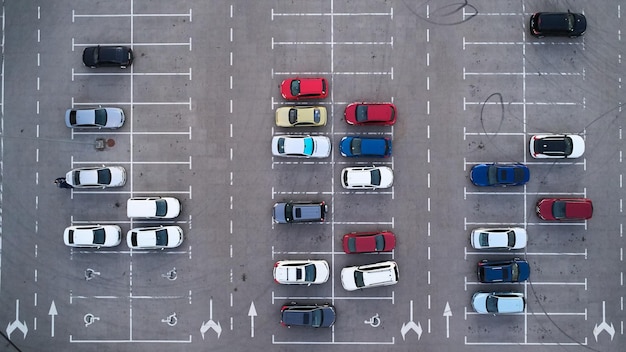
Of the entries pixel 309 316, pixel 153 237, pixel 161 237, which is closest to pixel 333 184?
pixel 309 316

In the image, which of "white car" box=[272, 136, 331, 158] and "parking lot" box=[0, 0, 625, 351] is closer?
"white car" box=[272, 136, 331, 158]

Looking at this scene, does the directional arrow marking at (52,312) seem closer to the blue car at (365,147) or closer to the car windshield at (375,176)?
the blue car at (365,147)

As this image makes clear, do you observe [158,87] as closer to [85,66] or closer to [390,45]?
[85,66]

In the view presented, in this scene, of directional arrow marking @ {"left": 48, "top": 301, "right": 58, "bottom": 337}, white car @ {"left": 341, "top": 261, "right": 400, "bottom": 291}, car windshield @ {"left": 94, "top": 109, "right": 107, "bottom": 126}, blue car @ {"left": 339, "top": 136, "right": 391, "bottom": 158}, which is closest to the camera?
white car @ {"left": 341, "top": 261, "right": 400, "bottom": 291}

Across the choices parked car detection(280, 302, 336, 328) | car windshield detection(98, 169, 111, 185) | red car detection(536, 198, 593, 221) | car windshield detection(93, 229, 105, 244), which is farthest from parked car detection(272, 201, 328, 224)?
red car detection(536, 198, 593, 221)

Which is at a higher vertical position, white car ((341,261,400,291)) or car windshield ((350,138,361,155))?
car windshield ((350,138,361,155))

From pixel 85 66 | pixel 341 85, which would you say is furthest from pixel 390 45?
pixel 85 66

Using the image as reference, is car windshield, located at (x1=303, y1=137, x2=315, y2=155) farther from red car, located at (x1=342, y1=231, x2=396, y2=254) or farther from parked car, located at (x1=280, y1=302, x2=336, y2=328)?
parked car, located at (x1=280, y1=302, x2=336, y2=328)

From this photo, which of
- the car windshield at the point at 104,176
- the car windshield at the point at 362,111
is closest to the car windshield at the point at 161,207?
the car windshield at the point at 104,176
